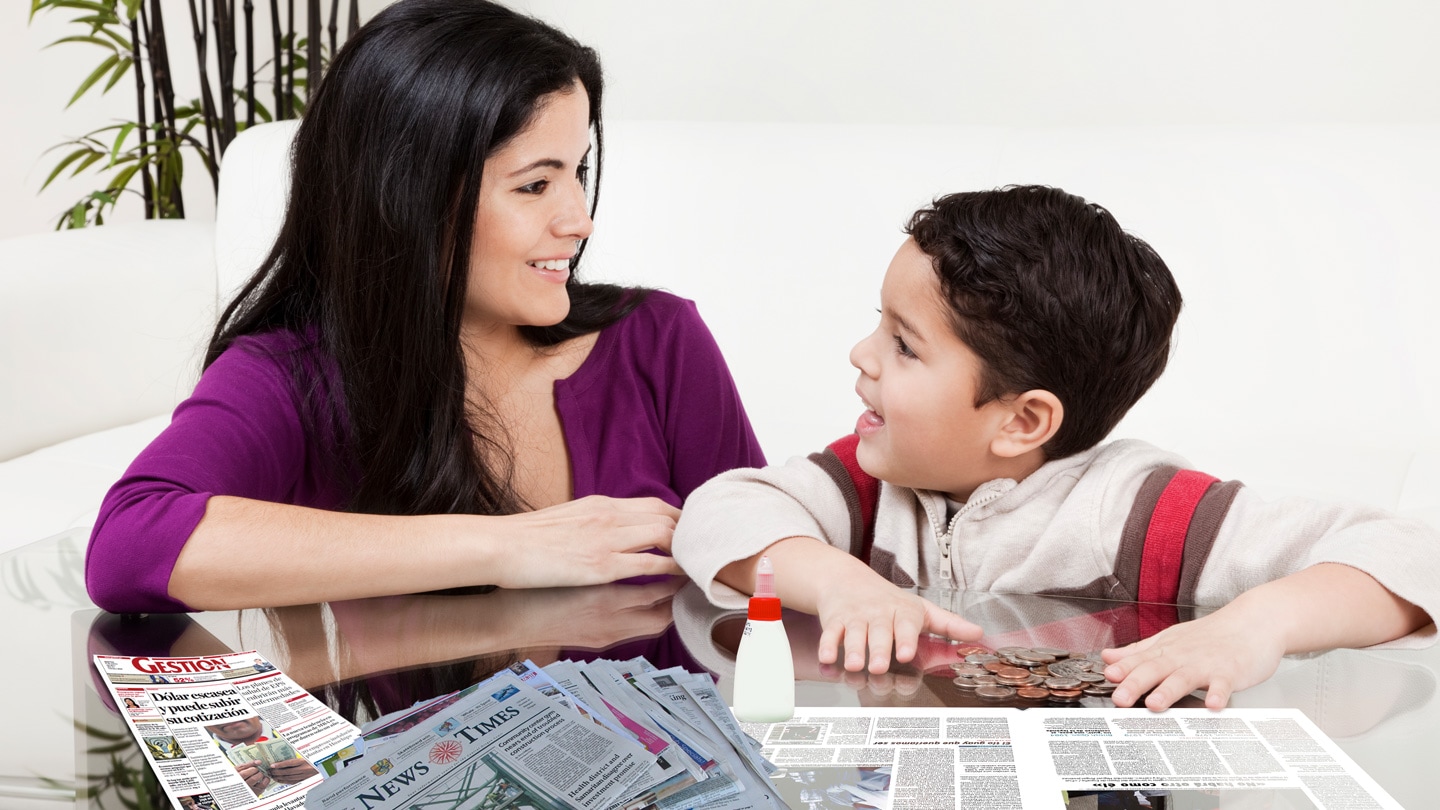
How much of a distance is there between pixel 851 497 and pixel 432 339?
0.50 meters

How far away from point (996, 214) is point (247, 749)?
2.55 feet

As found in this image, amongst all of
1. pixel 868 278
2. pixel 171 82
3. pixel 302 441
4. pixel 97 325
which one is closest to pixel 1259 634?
pixel 302 441

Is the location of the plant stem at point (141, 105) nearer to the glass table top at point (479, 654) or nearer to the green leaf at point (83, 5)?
the green leaf at point (83, 5)

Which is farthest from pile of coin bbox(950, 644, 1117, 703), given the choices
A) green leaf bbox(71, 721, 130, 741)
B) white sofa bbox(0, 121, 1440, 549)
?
white sofa bbox(0, 121, 1440, 549)

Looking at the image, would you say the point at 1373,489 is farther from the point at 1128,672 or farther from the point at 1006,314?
the point at 1128,672

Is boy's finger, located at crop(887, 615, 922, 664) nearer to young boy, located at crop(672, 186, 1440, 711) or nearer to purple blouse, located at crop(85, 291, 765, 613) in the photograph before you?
young boy, located at crop(672, 186, 1440, 711)

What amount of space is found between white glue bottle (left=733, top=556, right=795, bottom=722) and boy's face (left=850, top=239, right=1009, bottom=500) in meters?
0.34

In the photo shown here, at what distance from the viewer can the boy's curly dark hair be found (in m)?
1.11

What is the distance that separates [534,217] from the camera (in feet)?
4.61

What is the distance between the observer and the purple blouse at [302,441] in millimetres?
1071

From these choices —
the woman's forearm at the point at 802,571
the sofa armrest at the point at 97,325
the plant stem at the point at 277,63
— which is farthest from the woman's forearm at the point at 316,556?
the plant stem at the point at 277,63

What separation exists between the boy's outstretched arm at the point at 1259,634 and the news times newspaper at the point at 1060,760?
3 cm

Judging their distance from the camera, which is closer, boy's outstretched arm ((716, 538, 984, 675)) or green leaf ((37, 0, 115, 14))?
boy's outstretched arm ((716, 538, 984, 675))

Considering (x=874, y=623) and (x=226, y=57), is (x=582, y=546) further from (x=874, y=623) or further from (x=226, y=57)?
(x=226, y=57)
